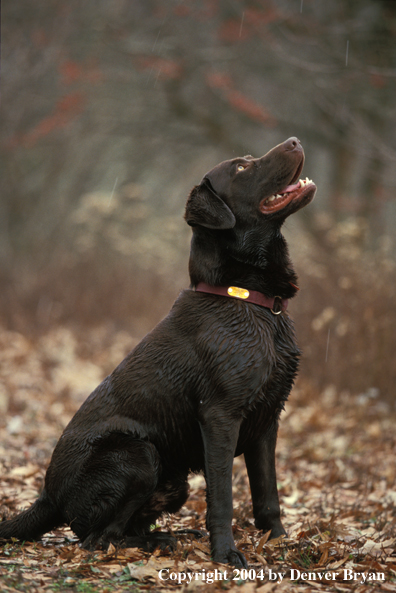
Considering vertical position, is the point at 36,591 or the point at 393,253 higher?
the point at 393,253

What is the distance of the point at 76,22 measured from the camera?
12.3 m

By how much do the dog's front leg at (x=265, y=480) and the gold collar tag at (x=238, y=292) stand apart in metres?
0.80

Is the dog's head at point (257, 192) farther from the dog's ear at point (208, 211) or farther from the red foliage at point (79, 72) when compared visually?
the red foliage at point (79, 72)

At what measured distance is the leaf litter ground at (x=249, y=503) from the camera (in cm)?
320

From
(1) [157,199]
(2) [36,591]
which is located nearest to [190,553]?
(2) [36,591]

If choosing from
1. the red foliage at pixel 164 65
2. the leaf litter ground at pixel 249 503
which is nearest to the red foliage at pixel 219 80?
the red foliage at pixel 164 65

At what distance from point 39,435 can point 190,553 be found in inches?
147

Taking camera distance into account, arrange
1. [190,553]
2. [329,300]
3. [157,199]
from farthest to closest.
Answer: [157,199] → [329,300] → [190,553]

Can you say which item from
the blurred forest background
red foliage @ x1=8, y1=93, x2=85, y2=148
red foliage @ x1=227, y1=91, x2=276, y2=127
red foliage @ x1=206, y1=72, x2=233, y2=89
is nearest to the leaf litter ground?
the blurred forest background

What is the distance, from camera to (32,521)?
370 cm

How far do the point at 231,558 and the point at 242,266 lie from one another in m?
1.61

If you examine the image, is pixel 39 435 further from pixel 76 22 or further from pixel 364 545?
pixel 76 22

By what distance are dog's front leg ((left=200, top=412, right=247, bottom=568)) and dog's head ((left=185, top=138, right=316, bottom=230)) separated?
1.16 m

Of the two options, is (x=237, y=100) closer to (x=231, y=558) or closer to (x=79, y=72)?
(x=79, y=72)
